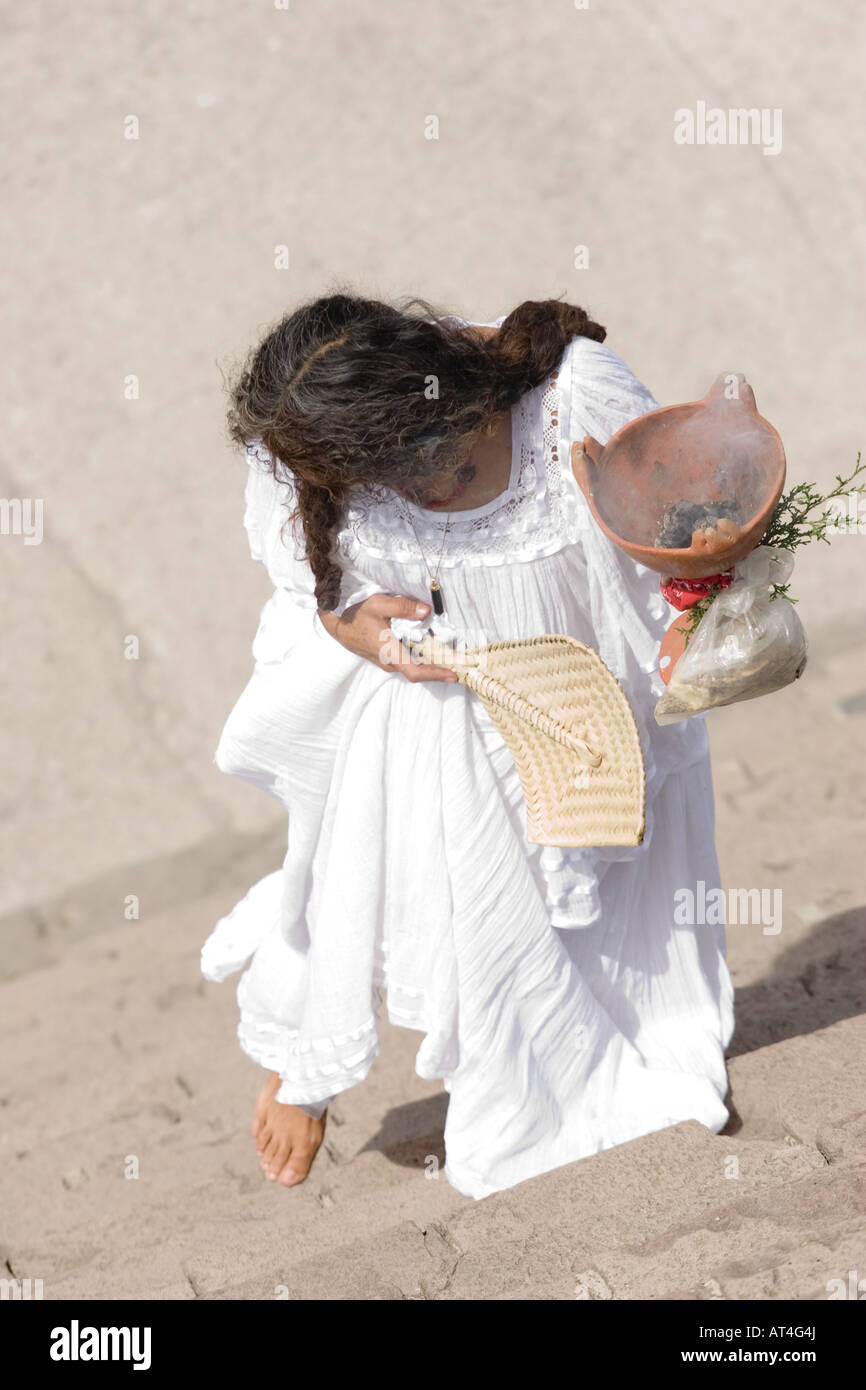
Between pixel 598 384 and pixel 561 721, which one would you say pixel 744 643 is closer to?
pixel 561 721

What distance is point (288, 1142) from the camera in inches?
125

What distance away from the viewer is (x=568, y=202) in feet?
23.7

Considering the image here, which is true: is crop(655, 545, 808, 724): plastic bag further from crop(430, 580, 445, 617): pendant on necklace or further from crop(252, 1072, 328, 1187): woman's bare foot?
crop(252, 1072, 328, 1187): woman's bare foot

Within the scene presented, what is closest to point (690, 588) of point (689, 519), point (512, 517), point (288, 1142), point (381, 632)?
point (689, 519)

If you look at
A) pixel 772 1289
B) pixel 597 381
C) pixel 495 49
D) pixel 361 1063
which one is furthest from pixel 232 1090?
pixel 495 49

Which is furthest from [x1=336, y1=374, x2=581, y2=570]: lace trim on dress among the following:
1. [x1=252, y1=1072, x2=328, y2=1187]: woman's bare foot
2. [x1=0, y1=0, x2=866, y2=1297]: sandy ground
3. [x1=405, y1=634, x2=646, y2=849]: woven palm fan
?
[x1=0, y1=0, x2=866, y2=1297]: sandy ground

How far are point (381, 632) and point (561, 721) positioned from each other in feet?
1.22

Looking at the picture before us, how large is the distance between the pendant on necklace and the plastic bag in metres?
0.49

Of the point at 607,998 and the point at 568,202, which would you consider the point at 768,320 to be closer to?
the point at 568,202

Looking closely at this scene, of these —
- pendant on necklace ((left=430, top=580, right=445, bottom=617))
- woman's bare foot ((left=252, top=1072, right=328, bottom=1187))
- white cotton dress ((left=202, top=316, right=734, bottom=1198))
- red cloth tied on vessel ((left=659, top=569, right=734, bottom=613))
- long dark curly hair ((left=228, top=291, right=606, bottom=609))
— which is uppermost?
long dark curly hair ((left=228, top=291, right=606, bottom=609))

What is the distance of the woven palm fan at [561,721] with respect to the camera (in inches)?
99.5

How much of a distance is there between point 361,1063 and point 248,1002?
1.22 feet

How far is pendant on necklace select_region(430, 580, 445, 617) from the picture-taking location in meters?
2.58

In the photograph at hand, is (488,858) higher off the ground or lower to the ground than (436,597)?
lower
